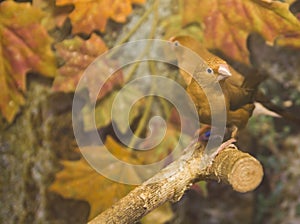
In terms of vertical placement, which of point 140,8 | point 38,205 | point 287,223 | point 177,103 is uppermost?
point 140,8

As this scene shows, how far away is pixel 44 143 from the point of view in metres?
0.71

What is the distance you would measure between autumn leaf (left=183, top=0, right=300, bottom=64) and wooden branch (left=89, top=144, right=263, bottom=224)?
0.63 feet

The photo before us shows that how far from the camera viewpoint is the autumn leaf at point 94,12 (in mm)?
655

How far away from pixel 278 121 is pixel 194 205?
0.65 ft

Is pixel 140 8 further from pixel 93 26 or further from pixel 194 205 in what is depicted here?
pixel 194 205

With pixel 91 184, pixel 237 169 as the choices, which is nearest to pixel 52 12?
pixel 91 184

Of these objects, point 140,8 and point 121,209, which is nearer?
point 121,209

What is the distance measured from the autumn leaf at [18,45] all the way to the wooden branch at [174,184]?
244 mm

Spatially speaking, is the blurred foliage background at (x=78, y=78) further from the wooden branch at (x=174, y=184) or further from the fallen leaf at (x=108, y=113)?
the wooden branch at (x=174, y=184)

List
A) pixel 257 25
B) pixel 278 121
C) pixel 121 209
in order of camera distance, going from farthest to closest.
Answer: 1. pixel 278 121
2. pixel 257 25
3. pixel 121 209

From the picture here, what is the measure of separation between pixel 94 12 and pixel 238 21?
0.20m

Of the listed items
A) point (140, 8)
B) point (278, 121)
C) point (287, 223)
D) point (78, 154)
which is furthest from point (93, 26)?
point (287, 223)

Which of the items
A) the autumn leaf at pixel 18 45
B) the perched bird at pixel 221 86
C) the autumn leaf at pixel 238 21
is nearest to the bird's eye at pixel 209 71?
the perched bird at pixel 221 86

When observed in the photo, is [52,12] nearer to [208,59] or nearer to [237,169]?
[208,59]
